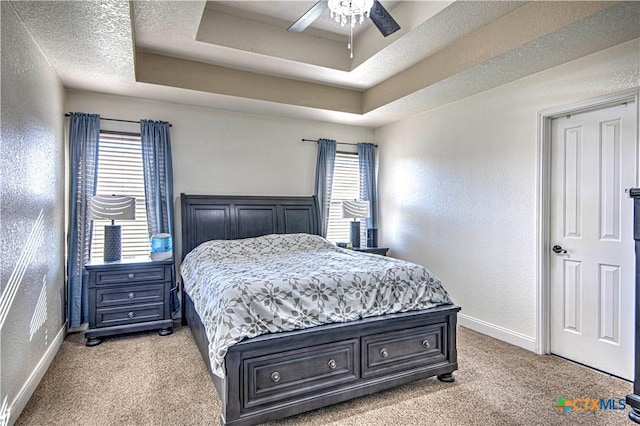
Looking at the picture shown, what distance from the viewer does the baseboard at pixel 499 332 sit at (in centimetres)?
327

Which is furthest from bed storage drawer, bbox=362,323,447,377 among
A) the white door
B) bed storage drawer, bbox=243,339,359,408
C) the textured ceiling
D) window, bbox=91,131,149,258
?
window, bbox=91,131,149,258

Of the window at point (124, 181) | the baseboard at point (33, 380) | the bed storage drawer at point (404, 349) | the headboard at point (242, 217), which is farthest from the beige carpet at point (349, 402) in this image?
the headboard at point (242, 217)

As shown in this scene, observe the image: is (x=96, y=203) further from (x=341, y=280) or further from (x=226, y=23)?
(x=341, y=280)

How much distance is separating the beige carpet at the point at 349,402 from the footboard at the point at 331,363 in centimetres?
13

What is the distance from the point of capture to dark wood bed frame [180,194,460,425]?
204 cm

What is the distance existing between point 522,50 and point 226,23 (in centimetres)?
263

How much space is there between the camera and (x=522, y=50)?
9.04 feet

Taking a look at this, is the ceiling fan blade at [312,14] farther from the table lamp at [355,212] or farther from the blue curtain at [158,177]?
the table lamp at [355,212]

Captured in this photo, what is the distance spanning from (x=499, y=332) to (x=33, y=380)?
409 centimetres

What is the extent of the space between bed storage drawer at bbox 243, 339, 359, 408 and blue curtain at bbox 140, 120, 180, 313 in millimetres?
2278

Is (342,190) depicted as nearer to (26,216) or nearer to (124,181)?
(124,181)

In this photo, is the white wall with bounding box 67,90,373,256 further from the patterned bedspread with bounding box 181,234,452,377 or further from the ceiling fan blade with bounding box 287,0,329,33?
the ceiling fan blade with bounding box 287,0,329,33

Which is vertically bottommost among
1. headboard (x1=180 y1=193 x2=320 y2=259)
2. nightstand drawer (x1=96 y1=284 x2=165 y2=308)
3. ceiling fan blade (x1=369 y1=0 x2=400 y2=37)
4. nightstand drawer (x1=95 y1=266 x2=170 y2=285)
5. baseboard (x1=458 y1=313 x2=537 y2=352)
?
baseboard (x1=458 y1=313 x2=537 y2=352)

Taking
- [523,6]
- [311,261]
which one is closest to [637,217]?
[523,6]
